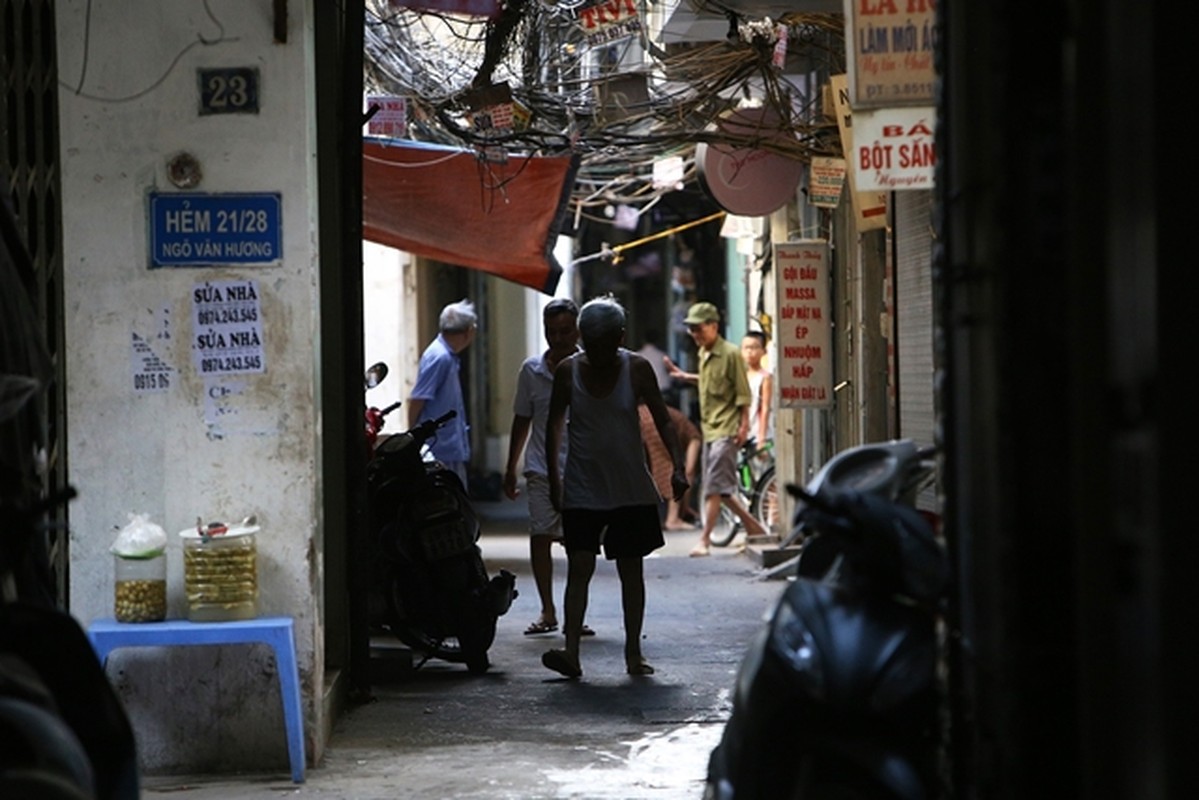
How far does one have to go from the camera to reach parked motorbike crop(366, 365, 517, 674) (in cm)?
986

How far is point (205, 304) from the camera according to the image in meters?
7.30

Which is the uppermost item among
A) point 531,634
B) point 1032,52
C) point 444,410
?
point 1032,52

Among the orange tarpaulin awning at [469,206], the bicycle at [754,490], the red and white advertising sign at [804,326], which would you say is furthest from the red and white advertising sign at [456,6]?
the bicycle at [754,490]

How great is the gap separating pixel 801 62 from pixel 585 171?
310cm

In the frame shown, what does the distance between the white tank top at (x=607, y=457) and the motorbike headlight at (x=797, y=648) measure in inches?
194

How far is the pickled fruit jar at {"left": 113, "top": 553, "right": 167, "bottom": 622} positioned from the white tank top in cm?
303

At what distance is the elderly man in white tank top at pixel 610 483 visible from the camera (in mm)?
9609

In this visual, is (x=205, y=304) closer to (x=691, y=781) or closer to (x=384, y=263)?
(x=691, y=781)

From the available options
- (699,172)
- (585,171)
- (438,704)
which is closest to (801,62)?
(699,172)

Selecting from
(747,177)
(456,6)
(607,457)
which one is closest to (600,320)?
(607,457)

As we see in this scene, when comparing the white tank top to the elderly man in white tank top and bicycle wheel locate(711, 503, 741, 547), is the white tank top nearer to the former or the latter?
the elderly man in white tank top

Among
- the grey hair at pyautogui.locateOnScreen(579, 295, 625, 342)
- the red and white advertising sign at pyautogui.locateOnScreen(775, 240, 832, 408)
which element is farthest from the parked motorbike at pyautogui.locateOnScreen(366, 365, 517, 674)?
the red and white advertising sign at pyautogui.locateOnScreen(775, 240, 832, 408)

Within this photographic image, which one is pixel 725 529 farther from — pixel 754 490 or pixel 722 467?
pixel 722 467

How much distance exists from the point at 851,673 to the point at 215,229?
3.81 m
